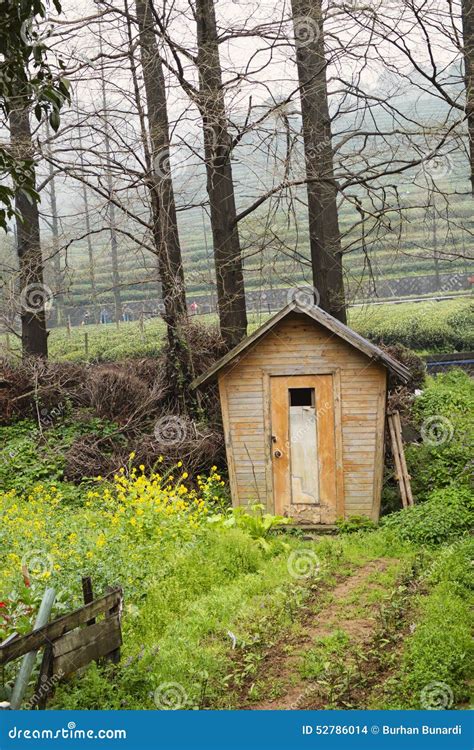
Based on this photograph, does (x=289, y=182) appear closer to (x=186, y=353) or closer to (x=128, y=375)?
(x=186, y=353)

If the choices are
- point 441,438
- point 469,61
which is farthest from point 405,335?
point 469,61

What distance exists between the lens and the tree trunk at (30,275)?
16875 mm

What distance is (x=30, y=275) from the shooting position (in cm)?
1698

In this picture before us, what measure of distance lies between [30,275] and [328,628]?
1104 centimetres

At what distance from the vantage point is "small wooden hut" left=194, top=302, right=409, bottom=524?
40.8 ft

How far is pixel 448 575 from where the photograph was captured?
9.34 m

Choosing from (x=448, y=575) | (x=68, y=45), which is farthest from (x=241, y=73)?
(x=448, y=575)

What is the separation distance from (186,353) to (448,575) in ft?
26.0

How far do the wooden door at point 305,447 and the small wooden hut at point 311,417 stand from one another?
15 millimetres

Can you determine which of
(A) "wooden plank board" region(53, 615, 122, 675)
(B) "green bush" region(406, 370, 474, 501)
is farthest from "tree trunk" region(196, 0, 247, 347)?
(A) "wooden plank board" region(53, 615, 122, 675)

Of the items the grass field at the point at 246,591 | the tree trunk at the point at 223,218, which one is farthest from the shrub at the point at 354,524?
the tree trunk at the point at 223,218

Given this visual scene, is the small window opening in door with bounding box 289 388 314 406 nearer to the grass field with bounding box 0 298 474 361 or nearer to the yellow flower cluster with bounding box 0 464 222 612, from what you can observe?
the yellow flower cluster with bounding box 0 464 222 612

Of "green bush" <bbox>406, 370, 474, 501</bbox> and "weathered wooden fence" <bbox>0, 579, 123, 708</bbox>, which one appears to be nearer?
"weathered wooden fence" <bbox>0, 579, 123, 708</bbox>

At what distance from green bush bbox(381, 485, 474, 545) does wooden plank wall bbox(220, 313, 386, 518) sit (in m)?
0.61
